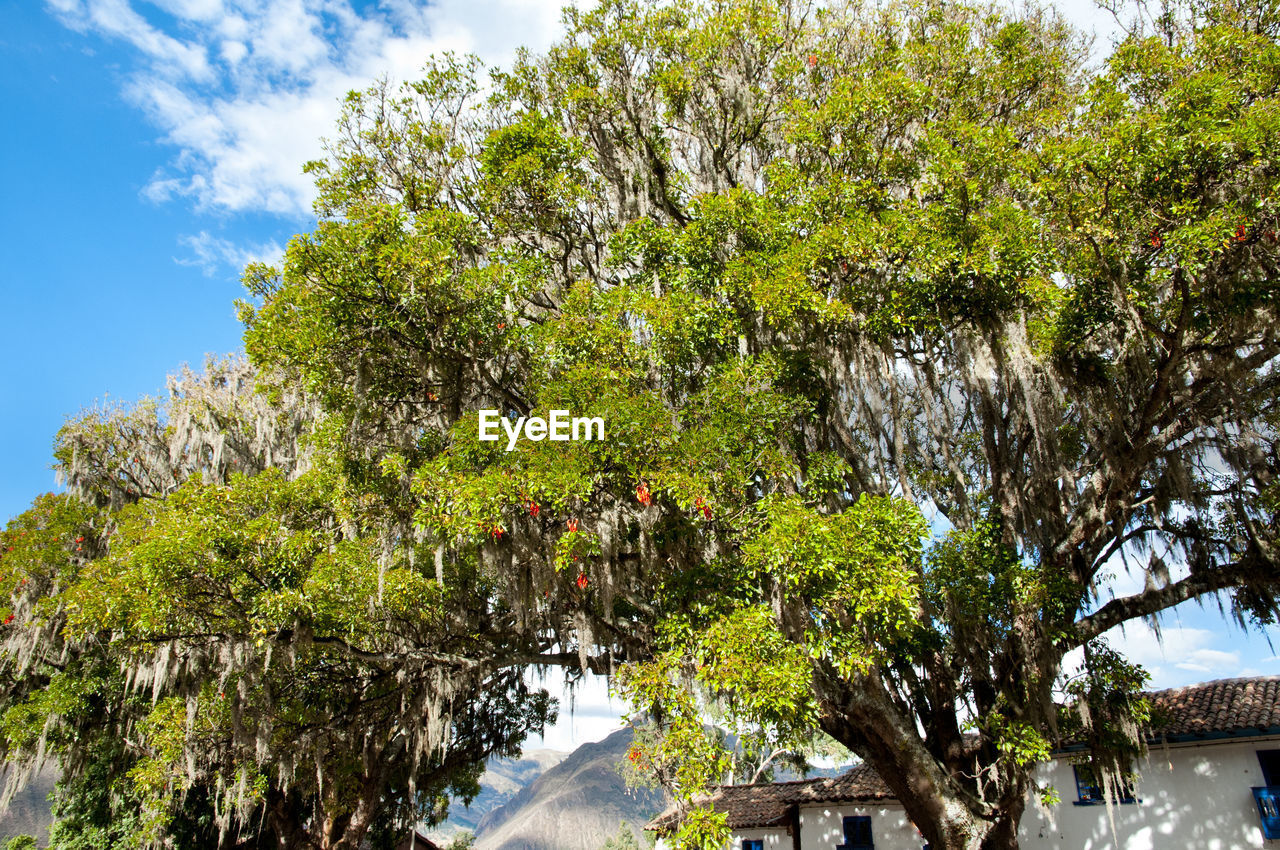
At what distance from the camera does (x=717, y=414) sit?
31.2 ft

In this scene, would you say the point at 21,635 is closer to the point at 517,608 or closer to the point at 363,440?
the point at 363,440

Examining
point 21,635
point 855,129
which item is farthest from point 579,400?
point 21,635

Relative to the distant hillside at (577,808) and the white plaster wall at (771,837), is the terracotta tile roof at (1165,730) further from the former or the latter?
the distant hillside at (577,808)

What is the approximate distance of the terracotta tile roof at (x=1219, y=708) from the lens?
13914 mm

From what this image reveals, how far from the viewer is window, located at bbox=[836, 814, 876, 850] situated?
18188 millimetres

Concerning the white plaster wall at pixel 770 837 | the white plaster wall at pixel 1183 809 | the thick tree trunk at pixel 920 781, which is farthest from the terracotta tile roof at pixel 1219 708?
the white plaster wall at pixel 770 837

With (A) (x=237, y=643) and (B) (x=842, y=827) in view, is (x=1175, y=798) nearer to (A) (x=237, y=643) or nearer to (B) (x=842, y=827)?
(B) (x=842, y=827)

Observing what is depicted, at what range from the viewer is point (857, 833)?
60.4ft

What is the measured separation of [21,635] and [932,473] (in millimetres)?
19790

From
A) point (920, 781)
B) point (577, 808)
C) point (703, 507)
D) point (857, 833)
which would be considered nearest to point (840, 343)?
point (703, 507)

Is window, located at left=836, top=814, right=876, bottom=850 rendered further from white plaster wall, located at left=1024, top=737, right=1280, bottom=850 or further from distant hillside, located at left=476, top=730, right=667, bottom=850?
distant hillside, located at left=476, top=730, right=667, bottom=850

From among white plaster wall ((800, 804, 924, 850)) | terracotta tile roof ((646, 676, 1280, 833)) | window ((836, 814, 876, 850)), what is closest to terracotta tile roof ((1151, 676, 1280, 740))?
terracotta tile roof ((646, 676, 1280, 833))

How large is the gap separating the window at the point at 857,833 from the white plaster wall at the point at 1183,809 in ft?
12.7

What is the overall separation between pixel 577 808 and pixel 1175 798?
173257mm
